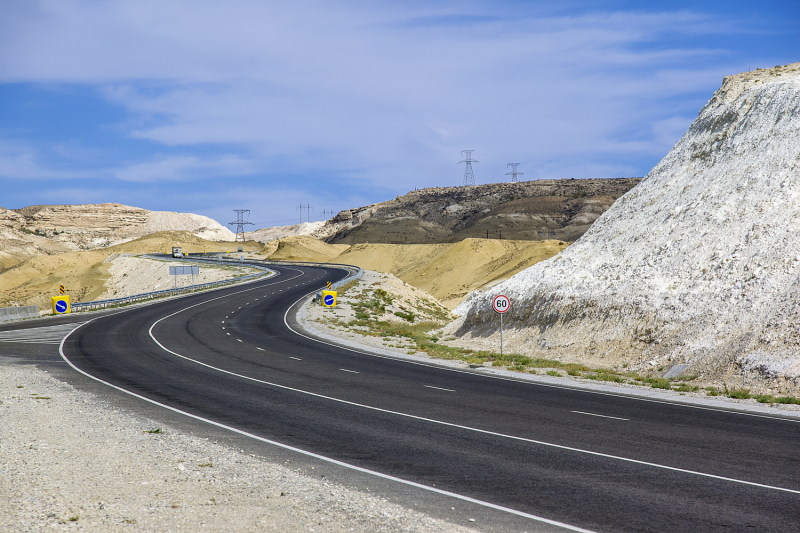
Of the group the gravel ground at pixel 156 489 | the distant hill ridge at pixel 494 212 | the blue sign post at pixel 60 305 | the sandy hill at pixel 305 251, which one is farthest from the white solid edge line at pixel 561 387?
the sandy hill at pixel 305 251

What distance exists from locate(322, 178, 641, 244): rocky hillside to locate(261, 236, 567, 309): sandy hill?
22202mm

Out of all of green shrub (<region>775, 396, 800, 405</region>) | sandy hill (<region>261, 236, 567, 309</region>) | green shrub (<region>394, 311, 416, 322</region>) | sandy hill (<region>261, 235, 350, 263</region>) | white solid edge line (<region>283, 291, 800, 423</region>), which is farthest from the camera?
sandy hill (<region>261, 235, 350, 263</region>)

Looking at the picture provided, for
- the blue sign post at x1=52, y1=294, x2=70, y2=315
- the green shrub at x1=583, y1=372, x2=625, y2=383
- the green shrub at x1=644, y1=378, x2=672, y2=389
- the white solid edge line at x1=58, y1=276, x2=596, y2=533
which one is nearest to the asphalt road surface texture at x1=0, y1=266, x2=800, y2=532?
the white solid edge line at x1=58, y1=276, x2=596, y2=533

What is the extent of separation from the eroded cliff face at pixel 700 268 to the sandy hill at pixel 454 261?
3543 cm

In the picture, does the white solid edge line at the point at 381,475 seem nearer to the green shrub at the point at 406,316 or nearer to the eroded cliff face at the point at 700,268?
the eroded cliff face at the point at 700,268

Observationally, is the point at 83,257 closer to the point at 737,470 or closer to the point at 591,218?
the point at 591,218

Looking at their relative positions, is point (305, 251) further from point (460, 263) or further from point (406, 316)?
point (406, 316)

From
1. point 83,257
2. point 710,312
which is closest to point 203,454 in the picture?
point 710,312

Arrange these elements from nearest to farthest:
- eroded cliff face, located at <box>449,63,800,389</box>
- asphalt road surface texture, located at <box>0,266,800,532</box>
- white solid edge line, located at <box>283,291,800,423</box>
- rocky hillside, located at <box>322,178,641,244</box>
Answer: asphalt road surface texture, located at <box>0,266,800,532</box>
white solid edge line, located at <box>283,291,800,423</box>
eroded cliff face, located at <box>449,63,800,389</box>
rocky hillside, located at <box>322,178,641,244</box>

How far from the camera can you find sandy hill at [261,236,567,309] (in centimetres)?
7850

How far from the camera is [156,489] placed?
869 centimetres

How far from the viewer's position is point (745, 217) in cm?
2530

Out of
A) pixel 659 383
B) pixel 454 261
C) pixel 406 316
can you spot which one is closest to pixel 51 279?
pixel 454 261

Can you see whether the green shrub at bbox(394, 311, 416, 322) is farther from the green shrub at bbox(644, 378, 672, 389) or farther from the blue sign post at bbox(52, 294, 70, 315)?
the green shrub at bbox(644, 378, 672, 389)
